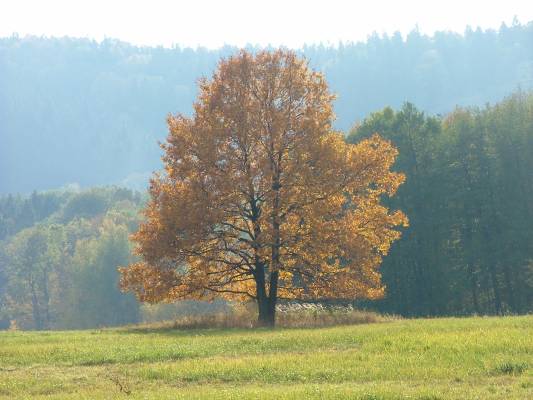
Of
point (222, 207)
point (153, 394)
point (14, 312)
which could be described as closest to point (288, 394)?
point (153, 394)

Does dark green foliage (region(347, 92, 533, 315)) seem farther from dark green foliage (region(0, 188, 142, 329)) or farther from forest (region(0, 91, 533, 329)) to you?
dark green foliage (region(0, 188, 142, 329))

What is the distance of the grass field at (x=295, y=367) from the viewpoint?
13.2m

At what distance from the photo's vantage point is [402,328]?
22.3m

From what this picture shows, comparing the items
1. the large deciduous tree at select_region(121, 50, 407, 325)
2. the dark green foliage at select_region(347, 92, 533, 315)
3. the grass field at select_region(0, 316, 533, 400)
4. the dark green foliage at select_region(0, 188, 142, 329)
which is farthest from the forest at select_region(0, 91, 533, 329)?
the dark green foliage at select_region(0, 188, 142, 329)

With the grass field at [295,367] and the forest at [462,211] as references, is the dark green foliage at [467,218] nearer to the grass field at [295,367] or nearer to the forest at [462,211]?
the forest at [462,211]

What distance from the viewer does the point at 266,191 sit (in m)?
29.7

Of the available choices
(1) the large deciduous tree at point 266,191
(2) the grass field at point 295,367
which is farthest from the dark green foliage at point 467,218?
(2) the grass field at point 295,367

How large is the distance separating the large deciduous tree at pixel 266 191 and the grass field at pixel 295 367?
24.4 ft

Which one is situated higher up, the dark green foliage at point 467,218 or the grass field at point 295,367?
the dark green foliage at point 467,218

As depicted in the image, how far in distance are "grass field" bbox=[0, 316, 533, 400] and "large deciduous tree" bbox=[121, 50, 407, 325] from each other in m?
7.44

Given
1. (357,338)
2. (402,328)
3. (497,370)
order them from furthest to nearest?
1. (402,328)
2. (357,338)
3. (497,370)

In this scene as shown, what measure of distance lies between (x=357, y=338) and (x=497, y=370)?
576cm

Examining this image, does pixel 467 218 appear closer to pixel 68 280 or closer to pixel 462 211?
pixel 462 211

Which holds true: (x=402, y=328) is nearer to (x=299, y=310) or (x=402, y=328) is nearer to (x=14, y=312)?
(x=299, y=310)
